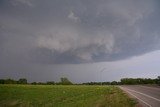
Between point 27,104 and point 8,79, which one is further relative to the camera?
point 8,79

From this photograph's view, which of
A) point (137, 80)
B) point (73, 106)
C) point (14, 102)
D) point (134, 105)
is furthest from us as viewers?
point (137, 80)

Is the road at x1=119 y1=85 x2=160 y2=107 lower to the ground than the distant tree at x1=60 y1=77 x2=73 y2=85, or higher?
lower

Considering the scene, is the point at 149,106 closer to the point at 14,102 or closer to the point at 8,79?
the point at 14,102

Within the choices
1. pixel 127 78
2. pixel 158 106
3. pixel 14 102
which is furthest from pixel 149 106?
pixel 127 78

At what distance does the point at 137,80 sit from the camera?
137375mm

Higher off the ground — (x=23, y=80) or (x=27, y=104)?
(x=23, y=80)

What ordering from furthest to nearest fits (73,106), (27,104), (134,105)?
(27,104), (73,106), (134,105)

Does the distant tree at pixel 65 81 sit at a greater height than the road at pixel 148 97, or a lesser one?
greater

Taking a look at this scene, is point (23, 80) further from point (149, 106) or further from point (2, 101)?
point (149, 106)

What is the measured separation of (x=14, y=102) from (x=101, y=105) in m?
24.6

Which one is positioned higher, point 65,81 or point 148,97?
point 65,81

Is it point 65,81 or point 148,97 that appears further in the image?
point 65,81

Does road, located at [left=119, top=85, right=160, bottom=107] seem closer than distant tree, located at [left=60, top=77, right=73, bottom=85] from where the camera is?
Yes

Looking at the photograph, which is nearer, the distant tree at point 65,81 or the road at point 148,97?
the road at point 148,97
